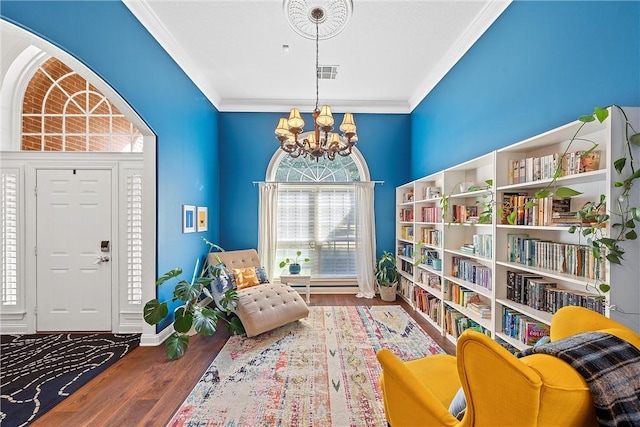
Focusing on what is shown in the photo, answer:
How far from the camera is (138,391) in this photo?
2.12 metres

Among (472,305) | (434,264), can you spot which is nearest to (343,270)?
(434,264)

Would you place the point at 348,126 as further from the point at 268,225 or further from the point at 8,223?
the point at 8,223

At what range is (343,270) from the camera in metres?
4.90

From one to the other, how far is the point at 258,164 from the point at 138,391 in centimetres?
348

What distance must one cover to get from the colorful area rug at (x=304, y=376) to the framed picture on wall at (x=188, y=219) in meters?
1.44

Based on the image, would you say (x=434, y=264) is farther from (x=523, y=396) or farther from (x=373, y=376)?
(x=523, y=396)

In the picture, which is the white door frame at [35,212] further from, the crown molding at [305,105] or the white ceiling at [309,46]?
the crown molding at [305,105]

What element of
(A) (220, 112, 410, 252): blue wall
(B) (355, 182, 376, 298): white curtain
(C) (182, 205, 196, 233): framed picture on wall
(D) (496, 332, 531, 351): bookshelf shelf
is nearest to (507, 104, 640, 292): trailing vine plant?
(D) (496, 332, 531, 351): bookshelf shelf

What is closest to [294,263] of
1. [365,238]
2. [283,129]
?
[365,238]

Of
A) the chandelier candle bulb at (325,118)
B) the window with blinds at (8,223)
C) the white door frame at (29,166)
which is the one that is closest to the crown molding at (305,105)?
the white door frame at (29,166)

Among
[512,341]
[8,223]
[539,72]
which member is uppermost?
[539,72]

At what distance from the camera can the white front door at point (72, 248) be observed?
303 centimetres

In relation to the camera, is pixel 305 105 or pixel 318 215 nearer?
pixel 305 105

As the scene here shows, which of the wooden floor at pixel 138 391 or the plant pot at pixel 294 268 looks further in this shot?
the plant pot at pixel 294 268
